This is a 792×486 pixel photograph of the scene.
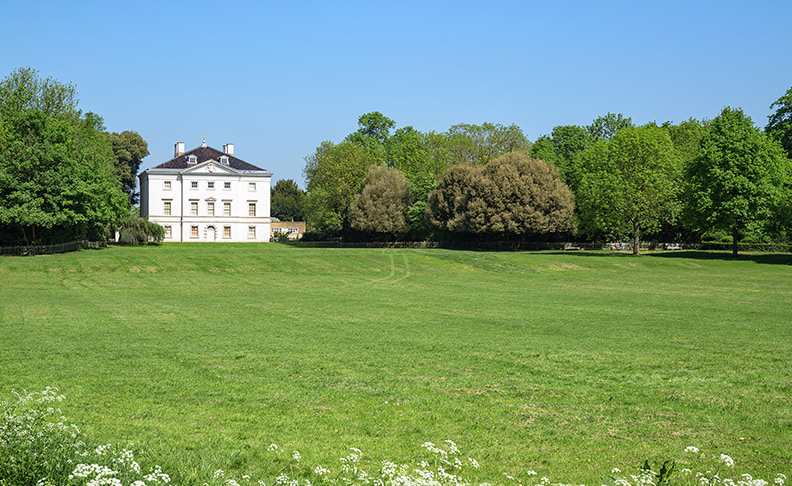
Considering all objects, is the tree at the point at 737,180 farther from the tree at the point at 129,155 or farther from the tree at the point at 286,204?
the tree at the point at 286,204

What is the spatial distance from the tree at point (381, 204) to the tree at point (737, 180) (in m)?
36.3

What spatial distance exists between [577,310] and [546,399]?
16364 millimetres

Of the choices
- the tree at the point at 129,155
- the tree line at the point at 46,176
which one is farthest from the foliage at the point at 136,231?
the tree at the point at 129,155

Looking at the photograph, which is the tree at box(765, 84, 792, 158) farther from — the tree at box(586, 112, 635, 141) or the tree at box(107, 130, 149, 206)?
the tree at box(107, 130, 149, 206)

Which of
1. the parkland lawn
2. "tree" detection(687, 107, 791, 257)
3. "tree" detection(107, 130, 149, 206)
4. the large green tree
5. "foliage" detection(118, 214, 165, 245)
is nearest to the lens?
the parkland lawn

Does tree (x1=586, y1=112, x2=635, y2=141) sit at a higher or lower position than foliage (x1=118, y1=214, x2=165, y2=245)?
higher

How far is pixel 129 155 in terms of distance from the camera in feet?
395

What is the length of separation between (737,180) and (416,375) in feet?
195

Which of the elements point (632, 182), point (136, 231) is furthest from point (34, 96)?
point (632, 182)

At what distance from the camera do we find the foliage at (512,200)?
78.6 meters

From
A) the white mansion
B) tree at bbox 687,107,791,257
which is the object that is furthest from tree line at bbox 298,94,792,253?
the white mansion

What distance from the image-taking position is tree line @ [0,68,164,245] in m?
54.6

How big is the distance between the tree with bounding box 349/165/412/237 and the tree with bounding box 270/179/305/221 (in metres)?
70.5

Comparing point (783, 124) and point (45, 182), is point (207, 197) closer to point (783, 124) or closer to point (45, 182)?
point (45, 182)
